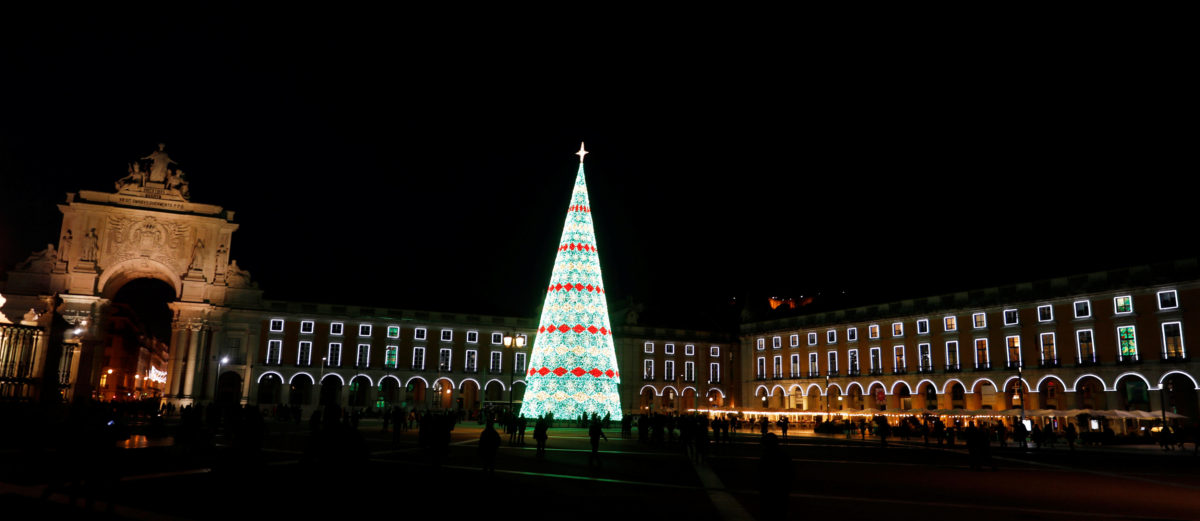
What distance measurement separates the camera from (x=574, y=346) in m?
33.4

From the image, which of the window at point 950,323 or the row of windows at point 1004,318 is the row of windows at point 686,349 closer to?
the row of windows at point 1004,318

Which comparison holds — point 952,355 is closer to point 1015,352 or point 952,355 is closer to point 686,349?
point 1015,352

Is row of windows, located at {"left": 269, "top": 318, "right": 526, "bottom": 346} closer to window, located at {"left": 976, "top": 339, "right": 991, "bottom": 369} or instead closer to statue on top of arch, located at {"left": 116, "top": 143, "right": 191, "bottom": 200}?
statue on top of arch, located at {"left": 116, "top": 143, "right": 191, "bottom": 200}

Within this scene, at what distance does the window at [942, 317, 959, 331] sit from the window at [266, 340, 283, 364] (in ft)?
178

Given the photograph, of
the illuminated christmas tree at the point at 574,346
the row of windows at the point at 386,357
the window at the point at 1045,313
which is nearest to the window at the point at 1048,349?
the window at the point at 1045,313

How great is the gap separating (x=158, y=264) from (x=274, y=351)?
11362mm

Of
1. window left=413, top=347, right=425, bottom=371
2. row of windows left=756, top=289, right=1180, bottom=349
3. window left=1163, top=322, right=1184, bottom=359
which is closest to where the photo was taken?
window left=1163, top=322, right=1184, bottom=359

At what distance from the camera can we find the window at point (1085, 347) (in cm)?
5000

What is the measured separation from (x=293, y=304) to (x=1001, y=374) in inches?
2221

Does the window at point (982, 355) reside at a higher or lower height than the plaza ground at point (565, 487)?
higher

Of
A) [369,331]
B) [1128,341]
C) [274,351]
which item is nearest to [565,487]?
[1128,341]

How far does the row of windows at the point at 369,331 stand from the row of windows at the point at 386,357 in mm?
920

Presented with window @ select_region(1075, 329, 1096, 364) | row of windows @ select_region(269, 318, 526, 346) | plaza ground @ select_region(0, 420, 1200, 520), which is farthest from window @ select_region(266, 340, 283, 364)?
window @ select_region(1075, 329, 1096, 364)

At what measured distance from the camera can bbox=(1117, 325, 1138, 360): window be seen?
157 ft
